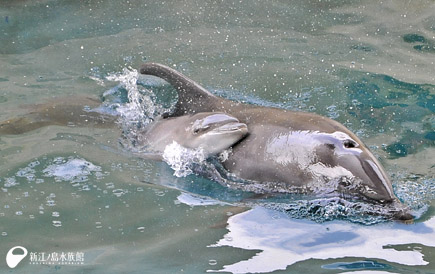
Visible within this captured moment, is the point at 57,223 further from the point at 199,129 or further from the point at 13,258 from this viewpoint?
the point at 199,129

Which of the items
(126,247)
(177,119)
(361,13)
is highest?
(361,13)

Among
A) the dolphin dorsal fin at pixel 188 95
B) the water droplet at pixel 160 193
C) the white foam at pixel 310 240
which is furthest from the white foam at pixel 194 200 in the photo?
the dolphin dorsal fin at pixel 188 95

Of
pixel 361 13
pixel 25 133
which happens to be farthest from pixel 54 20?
pixel 361 13

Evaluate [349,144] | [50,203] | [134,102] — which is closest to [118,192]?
[50,203]

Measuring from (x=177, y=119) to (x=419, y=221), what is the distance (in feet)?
7.80

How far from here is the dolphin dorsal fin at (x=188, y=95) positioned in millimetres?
6527

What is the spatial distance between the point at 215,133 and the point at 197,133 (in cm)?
24

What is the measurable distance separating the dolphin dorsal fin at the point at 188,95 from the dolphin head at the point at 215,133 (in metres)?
0.36

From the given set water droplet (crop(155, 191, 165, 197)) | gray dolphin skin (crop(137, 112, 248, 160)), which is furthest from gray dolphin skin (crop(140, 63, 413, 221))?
water droplet (crop(155, 191, 165, 197))

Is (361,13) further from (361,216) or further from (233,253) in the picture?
(233,253)

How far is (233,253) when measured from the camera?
4754mm

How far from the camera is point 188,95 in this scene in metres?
6.58

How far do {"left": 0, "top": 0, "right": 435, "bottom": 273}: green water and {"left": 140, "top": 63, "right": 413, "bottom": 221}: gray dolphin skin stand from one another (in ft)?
0.90

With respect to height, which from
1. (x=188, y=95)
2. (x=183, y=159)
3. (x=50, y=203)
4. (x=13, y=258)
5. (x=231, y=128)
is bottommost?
(x=13, y=258)
